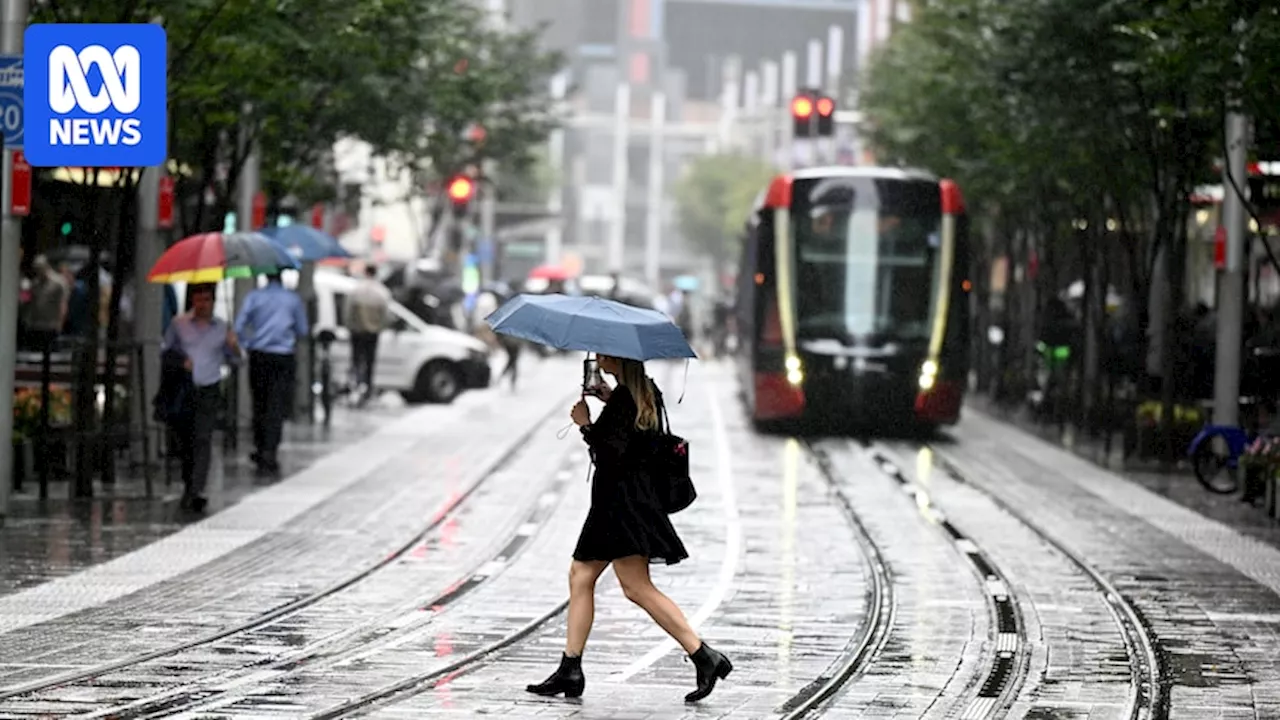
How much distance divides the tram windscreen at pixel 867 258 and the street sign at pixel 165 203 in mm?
11512

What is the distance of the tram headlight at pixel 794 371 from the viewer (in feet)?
117

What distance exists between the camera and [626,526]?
471 inches

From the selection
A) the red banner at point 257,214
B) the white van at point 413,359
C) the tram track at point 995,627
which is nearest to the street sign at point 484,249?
the white van at point 413,359

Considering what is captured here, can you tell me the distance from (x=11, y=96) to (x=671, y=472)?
913cm

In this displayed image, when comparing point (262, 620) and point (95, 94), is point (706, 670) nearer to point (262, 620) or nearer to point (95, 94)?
point (262, 620)

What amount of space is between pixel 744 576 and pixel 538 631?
3.32 m

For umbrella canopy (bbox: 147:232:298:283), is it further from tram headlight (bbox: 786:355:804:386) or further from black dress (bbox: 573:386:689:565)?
tram headlight (bbox: 786:355:804:386)

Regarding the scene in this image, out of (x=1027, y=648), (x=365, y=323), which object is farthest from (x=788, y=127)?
(x=1027, y=648)

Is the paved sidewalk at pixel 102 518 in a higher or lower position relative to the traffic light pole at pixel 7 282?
lower

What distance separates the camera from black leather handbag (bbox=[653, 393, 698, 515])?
11914mm

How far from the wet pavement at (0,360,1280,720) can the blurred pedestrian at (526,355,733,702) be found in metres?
0.22

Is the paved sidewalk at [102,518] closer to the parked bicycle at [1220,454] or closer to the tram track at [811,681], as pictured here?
the tram track at [811,681]

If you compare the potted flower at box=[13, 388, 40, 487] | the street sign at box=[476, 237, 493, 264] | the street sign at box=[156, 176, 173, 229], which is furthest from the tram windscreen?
the street sign at box=[476, 237, 493, 264]

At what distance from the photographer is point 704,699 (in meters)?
12.2
